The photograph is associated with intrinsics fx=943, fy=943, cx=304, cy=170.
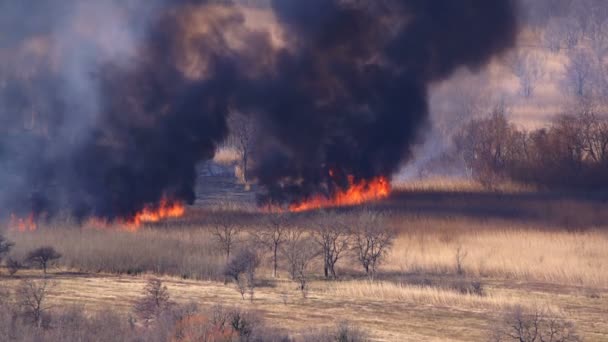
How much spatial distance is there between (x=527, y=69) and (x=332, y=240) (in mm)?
75600

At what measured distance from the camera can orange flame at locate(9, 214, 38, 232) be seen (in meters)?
Answer: 46.2

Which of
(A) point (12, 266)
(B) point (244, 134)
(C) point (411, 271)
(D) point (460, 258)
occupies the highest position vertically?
(B) point (244, 134)

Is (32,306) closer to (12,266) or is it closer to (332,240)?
(12,266)

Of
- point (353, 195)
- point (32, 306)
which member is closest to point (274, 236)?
point (32, 306)

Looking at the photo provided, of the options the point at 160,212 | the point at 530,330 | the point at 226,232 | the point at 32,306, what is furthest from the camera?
the point at 160,212

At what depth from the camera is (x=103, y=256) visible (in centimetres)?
3759

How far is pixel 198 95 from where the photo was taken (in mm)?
56438

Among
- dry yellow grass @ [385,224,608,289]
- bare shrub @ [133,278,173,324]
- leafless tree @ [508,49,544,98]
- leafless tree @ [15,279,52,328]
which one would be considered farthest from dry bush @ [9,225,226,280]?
leafless tree @ [508,49,544,98]

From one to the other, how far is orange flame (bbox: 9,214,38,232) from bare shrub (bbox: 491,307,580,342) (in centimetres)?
2831

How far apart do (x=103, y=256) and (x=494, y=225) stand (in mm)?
21158

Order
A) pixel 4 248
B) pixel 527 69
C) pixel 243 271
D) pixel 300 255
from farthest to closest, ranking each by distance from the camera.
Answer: pixel 527 69 → pixel 4 248 → pixel 300 255 → pixel 243 271

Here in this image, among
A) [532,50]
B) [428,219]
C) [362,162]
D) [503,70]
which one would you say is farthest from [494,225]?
[532,50]

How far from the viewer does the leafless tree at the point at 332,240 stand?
120 ft

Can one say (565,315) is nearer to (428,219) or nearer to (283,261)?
(283,261)
